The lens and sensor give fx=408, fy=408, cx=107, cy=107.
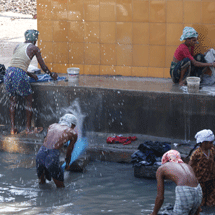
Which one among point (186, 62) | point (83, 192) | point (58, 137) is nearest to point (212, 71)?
point (186, 62)

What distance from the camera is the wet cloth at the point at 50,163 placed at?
6.35m

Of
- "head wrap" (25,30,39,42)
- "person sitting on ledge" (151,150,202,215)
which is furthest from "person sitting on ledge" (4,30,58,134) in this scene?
"person sitting on ledge" (151,150,202,215)

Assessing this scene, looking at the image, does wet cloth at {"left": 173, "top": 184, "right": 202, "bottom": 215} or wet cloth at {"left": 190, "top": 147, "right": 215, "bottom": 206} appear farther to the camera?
wet cloth at {"left": 190, "top": 147, "right": 215, "bottom": 206}

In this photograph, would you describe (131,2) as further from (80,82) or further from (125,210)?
(125,210)

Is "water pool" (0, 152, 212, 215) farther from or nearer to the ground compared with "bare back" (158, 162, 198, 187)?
nearer to the ground

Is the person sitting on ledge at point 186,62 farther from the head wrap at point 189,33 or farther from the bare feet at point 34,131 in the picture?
the bare feet at point 34,131

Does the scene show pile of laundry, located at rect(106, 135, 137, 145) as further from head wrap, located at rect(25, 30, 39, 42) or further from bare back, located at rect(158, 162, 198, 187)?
bare back, located at rect(158, 162, 198, 187)

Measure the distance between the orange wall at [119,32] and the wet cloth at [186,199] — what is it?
4644 millimetres

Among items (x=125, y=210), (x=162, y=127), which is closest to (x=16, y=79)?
(x=162, y=127)

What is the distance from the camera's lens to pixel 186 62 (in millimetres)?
8047

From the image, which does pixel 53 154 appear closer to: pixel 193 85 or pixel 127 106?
pixel 127 106

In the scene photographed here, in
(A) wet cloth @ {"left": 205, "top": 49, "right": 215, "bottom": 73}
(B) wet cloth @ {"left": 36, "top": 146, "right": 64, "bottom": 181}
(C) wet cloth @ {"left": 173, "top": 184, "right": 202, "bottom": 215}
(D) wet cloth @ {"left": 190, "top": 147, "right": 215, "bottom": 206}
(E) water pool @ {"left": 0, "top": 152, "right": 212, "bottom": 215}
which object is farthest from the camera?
(A) wet cloth @ {"left": 205, "top": 49, "right": 215, "bottom": 73}

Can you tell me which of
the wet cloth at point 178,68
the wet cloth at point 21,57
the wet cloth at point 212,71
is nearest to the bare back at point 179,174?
the wet cloth at point 178,68

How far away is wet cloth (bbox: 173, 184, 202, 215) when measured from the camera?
475cm
